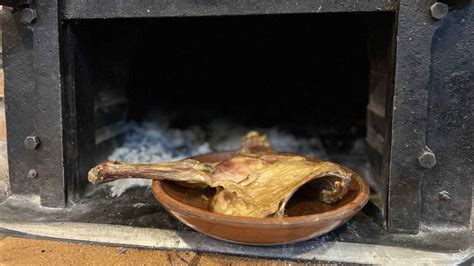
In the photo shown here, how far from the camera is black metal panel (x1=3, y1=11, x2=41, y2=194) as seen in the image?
1.03 metres

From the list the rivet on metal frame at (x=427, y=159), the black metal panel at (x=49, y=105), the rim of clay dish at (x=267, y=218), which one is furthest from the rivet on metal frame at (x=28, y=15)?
Answer: the rivet on metal frame at (x=427, y=159)

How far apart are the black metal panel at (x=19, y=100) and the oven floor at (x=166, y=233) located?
0.06 metres

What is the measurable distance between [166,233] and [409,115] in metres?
0.57

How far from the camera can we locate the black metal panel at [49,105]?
983 millimetres

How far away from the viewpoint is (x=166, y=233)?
3.00 feet

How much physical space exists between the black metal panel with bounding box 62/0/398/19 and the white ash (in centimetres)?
51

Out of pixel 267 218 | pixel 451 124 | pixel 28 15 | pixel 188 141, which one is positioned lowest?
pixel 188 141

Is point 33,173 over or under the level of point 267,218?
under

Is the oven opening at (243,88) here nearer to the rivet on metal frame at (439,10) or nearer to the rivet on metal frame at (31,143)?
the rivet on metal frame at (31,143)

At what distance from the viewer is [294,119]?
4.95 ft

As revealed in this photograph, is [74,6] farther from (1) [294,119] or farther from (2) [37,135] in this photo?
(1) [294,119]

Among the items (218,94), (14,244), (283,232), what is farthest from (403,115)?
(14,244)

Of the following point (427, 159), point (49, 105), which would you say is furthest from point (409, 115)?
point (49, 105)

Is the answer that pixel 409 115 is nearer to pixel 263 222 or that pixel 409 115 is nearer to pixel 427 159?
pixel 427 159
